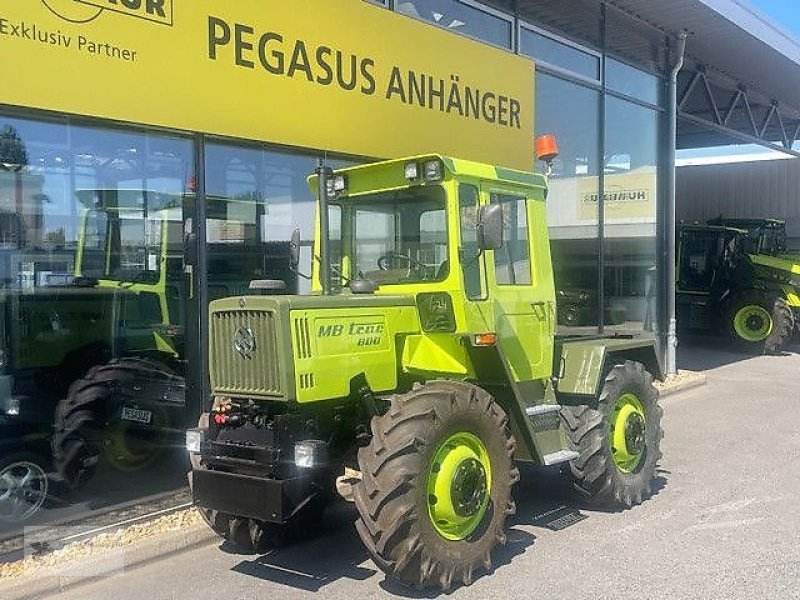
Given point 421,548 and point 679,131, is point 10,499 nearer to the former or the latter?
point 421,548

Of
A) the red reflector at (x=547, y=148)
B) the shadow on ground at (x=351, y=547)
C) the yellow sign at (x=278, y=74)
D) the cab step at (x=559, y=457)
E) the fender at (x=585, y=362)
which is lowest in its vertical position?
the shadow on ground at (x=351, y=547)

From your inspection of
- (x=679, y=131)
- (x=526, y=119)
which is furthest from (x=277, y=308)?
(x=679, y=131)

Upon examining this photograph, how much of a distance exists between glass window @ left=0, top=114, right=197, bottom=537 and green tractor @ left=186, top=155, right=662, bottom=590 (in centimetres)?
143

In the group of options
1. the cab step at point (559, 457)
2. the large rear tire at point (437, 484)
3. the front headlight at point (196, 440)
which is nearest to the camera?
the large rear tire at point (437, 484)

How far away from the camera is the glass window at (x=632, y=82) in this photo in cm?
1154

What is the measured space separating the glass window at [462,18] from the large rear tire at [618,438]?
4282mm

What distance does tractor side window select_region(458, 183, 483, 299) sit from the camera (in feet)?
16.6

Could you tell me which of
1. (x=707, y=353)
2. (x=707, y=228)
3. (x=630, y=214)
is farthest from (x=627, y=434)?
(x=707, y=228)

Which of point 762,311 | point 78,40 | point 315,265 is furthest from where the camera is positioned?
point 762,311

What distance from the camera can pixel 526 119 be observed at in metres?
9.80

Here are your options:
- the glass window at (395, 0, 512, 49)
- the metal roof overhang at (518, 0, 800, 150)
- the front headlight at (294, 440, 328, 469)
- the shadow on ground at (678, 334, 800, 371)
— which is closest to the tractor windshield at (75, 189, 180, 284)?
the front headlight at (294, 440, 328, 469)

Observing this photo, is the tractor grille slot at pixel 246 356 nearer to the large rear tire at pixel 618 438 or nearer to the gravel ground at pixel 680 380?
the large rear tire at pixel 618 438

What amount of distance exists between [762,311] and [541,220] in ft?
42.2

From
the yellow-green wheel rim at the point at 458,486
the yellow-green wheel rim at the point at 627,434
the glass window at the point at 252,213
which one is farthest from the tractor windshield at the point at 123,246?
the yellow-green wheel rim at the point at 627,434
